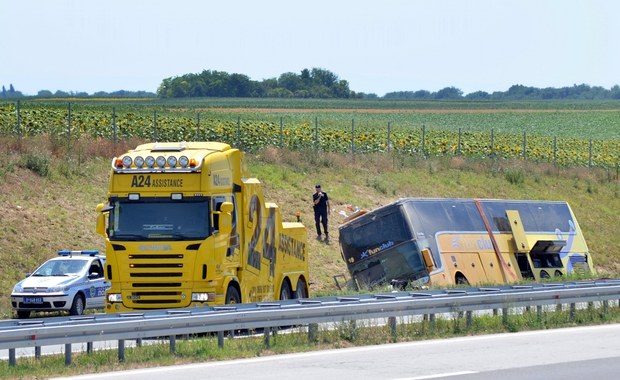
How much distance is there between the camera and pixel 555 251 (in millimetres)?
36531

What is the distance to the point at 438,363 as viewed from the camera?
1530 cm

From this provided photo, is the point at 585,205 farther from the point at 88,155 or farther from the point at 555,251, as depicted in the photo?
the point at 88,155

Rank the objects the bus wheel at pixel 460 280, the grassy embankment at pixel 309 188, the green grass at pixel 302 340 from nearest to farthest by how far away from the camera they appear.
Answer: the green grass at pixel 302 340 < the bus wheel at pixel 460 280 < the grassy embankment at pixel 309 188

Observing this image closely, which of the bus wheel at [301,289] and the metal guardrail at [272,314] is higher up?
the metal guardrail at [272,314]

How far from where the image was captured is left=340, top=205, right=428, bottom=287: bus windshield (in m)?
29.8

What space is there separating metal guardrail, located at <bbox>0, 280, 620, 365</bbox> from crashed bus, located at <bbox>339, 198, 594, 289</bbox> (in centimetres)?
756

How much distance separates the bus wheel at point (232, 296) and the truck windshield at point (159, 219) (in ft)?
4.59

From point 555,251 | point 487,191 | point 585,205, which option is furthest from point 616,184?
point 555,251

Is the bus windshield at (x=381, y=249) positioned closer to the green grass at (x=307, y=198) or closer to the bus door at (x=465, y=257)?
the bus door at (x=465, y=257)

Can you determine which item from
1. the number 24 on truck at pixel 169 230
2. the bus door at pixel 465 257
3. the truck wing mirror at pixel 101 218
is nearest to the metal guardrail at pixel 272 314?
the number 24 on truck at pixel 169 230

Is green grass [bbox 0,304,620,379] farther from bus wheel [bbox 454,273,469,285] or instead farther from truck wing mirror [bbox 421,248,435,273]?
bus wheel [bbox 454,273,469,285]

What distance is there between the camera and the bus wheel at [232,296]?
2067 centimetres

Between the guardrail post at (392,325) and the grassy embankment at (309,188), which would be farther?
the grassy embankment at (309,188)

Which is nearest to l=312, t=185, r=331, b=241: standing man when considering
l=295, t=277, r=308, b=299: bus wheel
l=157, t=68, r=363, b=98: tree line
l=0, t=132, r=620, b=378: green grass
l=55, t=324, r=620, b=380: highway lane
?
l=0, t=132, r=620, b=378: green grass
